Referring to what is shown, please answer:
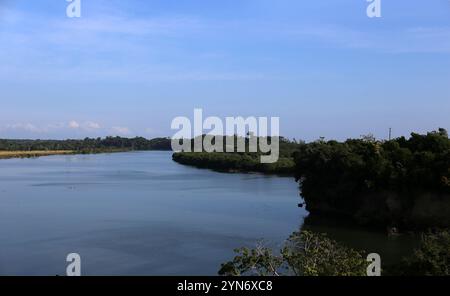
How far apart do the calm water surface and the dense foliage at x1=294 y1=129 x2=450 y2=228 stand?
200cm

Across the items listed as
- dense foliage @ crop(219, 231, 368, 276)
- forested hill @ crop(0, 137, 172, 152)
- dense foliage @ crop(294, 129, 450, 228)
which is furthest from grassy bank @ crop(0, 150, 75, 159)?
dense foliage @ crop(219, 231, 368, 276)

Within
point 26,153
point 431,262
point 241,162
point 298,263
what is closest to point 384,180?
point 431,262

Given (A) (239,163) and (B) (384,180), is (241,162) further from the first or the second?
(B) (384,180)

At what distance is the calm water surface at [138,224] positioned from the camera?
583 inches

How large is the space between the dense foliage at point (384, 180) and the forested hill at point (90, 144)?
77.8 meters

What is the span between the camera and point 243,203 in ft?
92.3

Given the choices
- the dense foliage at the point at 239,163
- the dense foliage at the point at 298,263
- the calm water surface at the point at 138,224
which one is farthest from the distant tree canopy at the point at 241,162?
the dense foliage at the point at 298,263

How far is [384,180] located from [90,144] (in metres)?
92.3

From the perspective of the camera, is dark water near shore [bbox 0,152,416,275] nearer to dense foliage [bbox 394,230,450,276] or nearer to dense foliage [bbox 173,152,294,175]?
dense foliage [bbox 394,230,450,276]

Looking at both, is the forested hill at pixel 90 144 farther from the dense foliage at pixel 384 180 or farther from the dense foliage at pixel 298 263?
the dense foliage at pixel 298 263

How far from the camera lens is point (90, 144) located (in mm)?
108438

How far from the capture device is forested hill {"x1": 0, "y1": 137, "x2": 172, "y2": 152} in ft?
319
